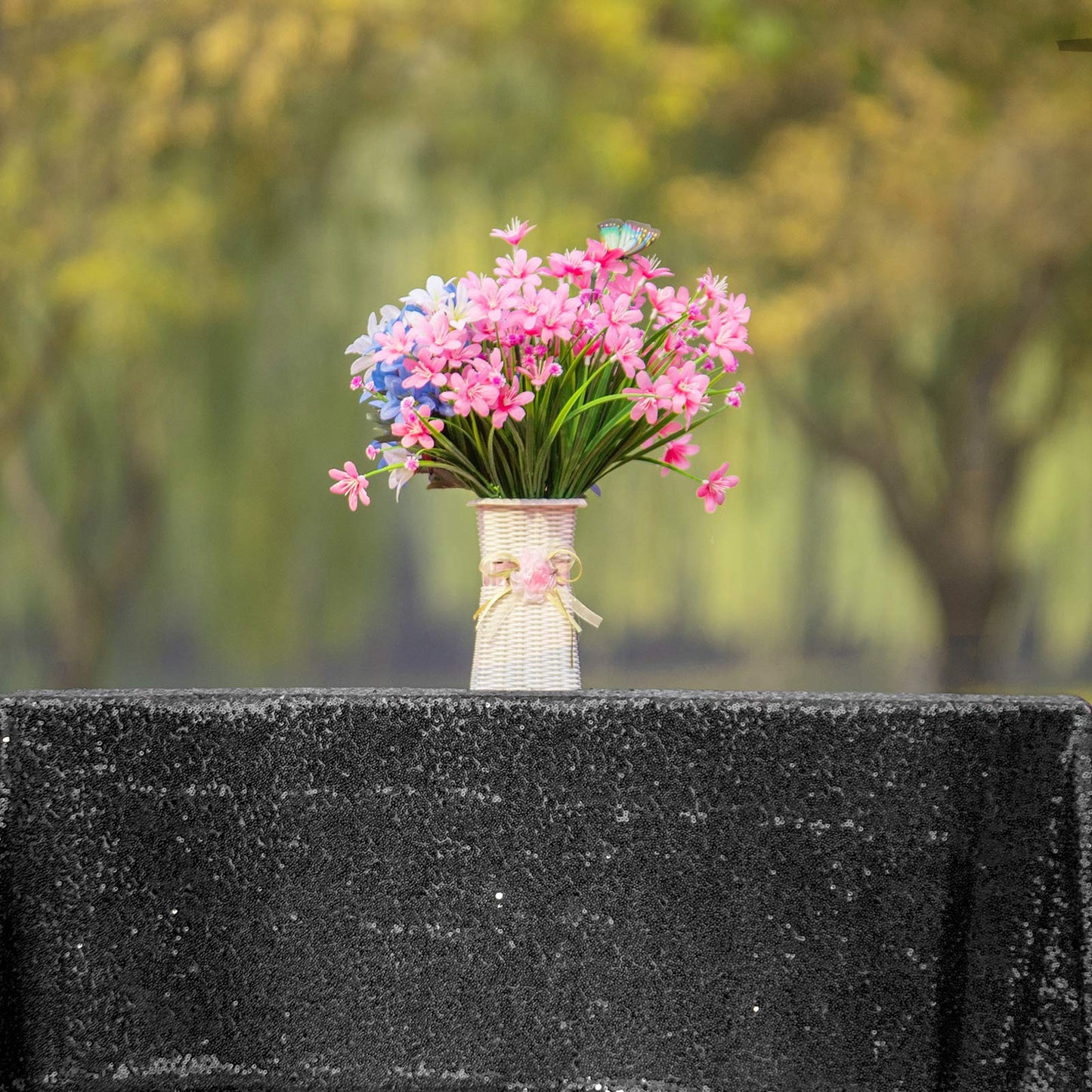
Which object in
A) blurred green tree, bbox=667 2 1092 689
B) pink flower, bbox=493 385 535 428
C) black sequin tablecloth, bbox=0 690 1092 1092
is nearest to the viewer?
black sequin tablecloth, bbox=0 690 1092 1092

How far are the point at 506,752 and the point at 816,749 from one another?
215mm

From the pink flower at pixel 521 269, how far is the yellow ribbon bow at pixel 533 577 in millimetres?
213

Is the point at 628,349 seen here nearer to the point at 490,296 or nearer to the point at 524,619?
the point at 490,296

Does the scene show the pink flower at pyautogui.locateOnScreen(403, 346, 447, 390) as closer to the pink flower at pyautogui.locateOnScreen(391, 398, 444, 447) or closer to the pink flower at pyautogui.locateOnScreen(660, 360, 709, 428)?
the pink flower at pyautogui.locateOnScreen(391, 398, 444, 447)

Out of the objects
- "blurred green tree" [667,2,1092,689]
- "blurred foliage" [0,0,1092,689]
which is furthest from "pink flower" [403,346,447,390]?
"blurred green tree" [667,2,1092,689]

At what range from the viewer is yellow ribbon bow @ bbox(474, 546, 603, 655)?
98 centimetres

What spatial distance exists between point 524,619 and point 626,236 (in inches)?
12.9

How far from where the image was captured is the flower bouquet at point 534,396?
37.5 inches

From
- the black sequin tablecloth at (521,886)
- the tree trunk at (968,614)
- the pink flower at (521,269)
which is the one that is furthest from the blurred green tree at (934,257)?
the black sequin tablecloth at (521,886)

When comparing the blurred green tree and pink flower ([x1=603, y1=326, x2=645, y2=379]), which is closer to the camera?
pink flower ([x1=603, y1=326, x2=645, y2=379])

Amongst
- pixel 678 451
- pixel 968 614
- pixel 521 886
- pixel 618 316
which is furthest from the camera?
pixel 968 614

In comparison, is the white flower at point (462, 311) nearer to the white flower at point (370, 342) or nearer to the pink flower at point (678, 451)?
the white flower at point (370, 342)

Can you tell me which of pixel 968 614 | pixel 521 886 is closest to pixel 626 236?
pixel 521 886

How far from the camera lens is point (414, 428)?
3.14ft
